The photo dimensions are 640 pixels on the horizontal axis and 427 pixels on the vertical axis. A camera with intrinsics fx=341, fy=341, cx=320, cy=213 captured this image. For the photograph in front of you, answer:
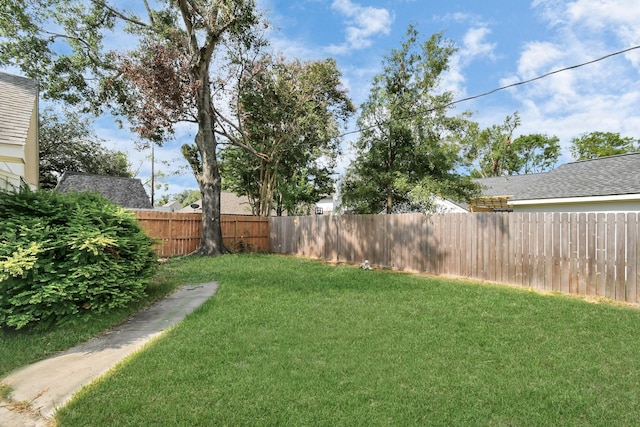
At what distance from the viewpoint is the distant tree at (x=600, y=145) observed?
25875 mm

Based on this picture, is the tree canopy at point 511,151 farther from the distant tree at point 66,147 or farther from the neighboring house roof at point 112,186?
the distant tree at point 66,147

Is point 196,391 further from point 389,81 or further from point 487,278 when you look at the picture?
point 389,81

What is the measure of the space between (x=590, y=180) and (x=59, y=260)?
45.7 ft

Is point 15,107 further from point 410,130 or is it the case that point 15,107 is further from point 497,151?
point 497,151

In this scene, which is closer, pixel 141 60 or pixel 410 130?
A: pixel 410 130

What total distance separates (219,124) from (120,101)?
411 centimetres

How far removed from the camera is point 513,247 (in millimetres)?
7488

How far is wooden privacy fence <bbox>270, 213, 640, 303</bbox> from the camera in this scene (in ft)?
20.0

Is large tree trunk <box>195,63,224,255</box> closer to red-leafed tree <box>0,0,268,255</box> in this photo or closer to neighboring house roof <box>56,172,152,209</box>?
red-leafed tree <box>0,0,268,255</box>

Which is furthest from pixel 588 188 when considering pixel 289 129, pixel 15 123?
pixel 15 123

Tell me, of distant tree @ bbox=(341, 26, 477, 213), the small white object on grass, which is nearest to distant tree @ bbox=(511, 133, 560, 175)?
distant tree @ bbox=(341, 26, 477, 213)

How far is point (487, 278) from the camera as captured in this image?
7.95 m

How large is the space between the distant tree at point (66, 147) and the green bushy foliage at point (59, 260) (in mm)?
20616

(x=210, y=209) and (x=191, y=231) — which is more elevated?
(x=210, y=209)
